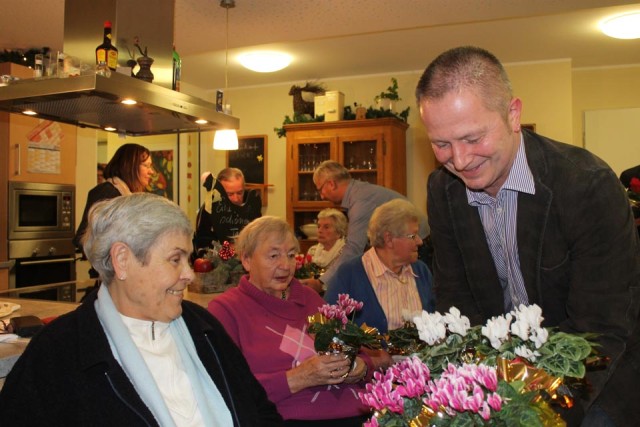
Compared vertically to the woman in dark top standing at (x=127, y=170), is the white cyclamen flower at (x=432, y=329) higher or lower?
lower

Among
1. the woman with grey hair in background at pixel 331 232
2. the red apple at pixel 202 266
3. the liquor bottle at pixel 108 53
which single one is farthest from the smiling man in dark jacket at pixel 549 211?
the woman with grey hair in background at pixel 331 232

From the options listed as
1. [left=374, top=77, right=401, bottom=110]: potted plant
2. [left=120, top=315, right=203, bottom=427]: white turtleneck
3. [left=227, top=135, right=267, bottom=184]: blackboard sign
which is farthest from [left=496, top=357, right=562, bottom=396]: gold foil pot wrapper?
[left=227, top=135, right=267, bottom=184]: blackboard sign

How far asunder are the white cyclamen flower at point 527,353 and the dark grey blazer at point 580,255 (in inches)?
15.6

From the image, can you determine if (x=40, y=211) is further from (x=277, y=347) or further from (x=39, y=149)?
(x=277, y=347)

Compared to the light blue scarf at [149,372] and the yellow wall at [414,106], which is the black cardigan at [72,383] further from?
the yellow wall at [414,106]

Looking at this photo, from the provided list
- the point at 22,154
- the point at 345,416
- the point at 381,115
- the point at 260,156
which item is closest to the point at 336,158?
the point at 381,115

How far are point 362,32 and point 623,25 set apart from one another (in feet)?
7.15

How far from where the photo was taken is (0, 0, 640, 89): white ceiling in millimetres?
4160

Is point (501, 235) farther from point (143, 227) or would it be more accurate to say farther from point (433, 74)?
point (143, 227)

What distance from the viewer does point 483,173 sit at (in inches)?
49.9

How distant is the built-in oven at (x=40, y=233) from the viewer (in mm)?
5055

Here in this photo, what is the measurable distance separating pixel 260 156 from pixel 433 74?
6.25 meters

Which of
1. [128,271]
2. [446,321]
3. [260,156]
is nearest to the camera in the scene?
[446,321]

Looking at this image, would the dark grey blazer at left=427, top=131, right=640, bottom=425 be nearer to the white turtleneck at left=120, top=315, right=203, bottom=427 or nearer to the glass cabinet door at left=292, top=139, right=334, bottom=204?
the white turtleneck at left=120, top=315, right=203, bottom=427
